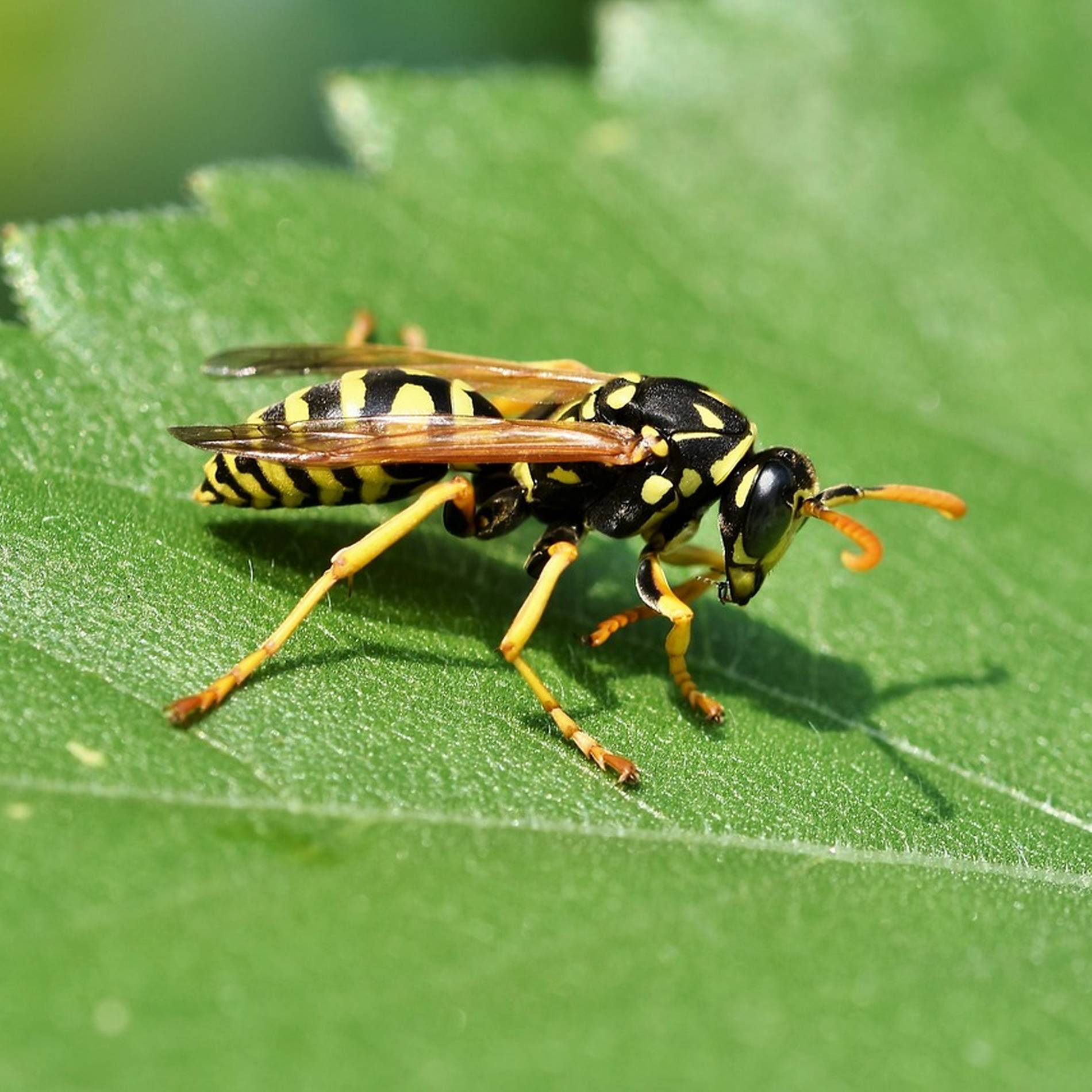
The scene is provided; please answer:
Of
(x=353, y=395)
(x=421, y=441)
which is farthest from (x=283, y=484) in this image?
(x=421, y=441)

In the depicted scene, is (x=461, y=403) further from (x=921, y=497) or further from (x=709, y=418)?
(x=921, y=497)

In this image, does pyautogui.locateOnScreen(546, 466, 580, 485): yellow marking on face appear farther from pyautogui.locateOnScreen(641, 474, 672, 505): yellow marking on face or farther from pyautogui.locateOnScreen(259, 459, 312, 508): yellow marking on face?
pyautogui.locateOnScreen(259, 459, 312, 508): yellow marking on face

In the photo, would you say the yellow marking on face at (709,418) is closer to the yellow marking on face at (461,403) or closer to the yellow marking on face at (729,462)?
the yellow marking on face at (729,462)

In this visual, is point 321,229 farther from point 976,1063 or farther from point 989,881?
point 976,1063

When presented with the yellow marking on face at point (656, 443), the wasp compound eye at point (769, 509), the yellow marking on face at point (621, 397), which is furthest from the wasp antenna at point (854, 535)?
the yellow marking on face at point (621, 397)

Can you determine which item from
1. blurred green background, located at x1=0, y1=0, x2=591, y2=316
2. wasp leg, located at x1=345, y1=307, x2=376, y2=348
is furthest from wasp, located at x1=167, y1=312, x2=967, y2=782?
blurred green background, located at x1=0, y1=0, x2=591, y2=316

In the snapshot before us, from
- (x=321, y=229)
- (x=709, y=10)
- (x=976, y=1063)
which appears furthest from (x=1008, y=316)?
(x=976, y=1063)
